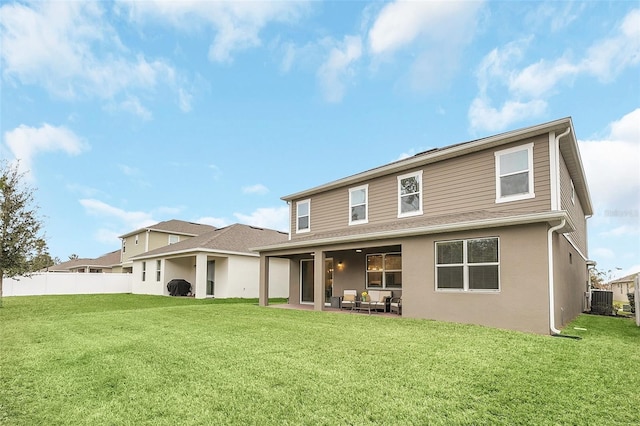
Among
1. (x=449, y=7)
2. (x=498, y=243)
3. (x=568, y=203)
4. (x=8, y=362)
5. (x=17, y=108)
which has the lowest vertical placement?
(x=8, y=362)

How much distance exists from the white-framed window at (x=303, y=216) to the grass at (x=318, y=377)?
778cm

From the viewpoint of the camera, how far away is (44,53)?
14.4 meters

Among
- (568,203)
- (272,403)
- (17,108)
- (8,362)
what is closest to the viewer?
(272,403)

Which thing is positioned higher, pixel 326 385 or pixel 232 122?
pixel 232 122

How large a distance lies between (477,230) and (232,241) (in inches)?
612

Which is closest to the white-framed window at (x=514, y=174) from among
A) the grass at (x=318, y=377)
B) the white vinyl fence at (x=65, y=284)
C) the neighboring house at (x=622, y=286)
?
the grass at (x=318, y=377)

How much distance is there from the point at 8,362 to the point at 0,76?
13.3 metres

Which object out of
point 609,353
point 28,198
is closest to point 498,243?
point 609,353

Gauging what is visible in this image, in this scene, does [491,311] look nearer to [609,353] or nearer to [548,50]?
[609,353]

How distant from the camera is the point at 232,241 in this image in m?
21.8

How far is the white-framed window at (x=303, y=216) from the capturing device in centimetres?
1606

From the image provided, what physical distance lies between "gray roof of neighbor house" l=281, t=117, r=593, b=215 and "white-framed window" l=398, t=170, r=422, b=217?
367 mm

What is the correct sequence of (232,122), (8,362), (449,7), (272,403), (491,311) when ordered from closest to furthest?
(272,403)
(8,362)
(491,311)
(449,7)
(232,122)

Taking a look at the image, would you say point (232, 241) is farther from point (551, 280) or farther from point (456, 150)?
point (551, 280)
